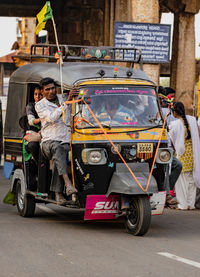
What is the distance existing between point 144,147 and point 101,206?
0.94m

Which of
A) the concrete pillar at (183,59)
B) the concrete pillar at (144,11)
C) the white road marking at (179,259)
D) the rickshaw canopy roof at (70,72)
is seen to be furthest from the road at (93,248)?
the concrete pillar at (183,59)

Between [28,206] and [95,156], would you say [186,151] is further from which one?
[95,156]

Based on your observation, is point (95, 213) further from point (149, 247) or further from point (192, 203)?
point (192, 203)

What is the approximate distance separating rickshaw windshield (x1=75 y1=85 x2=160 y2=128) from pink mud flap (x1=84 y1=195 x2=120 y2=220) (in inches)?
36.9

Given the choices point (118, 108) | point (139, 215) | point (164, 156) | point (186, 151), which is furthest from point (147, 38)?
point (139, 215)

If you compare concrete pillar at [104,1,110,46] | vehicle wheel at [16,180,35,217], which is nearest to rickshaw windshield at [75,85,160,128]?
vehicle wheel at [16,180,35,217]

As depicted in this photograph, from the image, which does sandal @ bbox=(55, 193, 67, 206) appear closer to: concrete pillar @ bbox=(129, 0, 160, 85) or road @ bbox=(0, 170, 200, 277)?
road @ bbox=(0, 170, 200, 277)

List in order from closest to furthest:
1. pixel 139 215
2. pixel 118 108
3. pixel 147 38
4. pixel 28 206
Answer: pixel 139 215 → pixel 118 108 → pixel 28 206 → pixel 147 38

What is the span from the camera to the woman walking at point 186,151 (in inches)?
510

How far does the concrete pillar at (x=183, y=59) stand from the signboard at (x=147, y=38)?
192 inches

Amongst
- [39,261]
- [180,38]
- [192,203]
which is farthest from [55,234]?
[180,38]

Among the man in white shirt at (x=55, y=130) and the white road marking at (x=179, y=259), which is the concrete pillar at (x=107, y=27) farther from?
the white road marking at (x=179, y=259)

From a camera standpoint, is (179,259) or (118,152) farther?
(118,152)

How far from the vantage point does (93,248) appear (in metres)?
8.42
